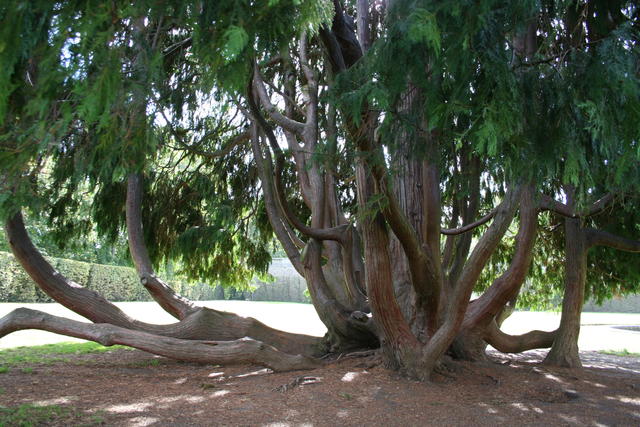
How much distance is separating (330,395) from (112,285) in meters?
27.0

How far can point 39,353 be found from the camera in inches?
371

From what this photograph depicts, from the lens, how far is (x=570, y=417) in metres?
5.34

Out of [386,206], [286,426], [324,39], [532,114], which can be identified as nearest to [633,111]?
[532,114]

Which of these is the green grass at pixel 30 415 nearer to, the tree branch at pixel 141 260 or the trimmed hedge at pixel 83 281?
the tree branch at pixel 141 260

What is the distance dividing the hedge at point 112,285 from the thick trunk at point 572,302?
6.41m

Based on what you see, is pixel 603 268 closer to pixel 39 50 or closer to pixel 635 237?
→ pixel 635 237

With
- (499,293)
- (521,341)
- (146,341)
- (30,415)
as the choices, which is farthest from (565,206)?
(30,415)

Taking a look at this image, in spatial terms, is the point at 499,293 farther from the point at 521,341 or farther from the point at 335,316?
the point at 335,316

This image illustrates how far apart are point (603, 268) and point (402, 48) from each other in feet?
24.9

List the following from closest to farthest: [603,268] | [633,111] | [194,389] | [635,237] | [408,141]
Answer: [633,111] → [408,141] → [194,389] → [635,237] → [603,268]

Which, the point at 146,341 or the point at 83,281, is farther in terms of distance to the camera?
the point at 83,281

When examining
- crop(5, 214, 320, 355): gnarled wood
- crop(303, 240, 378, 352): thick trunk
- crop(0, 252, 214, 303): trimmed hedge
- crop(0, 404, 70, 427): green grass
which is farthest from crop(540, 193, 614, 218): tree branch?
crop(0, 252, 214, 303): trimmed hedge

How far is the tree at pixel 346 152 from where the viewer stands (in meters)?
3.18

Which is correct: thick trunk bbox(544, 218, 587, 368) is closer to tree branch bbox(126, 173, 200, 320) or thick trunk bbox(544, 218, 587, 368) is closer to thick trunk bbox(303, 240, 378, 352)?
thick trunk bbox(303, 240, 378, 352)
